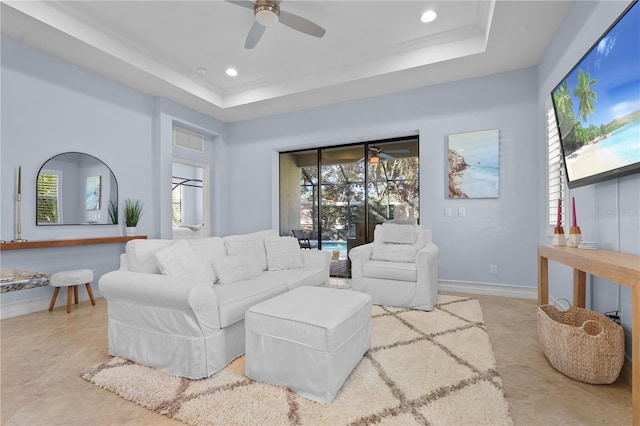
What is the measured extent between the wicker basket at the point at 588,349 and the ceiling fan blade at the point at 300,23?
9.60 feet

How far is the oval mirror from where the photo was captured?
11.0 feet

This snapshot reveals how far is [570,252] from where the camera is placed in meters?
1.87

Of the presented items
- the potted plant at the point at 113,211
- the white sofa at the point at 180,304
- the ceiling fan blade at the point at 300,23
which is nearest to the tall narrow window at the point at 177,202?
the potted plant at the point at 113,211

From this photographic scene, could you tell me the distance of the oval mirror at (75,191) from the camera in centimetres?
334

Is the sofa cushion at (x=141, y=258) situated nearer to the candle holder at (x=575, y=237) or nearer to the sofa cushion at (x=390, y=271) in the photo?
→ the sofa cushion at (x=390, y=271)

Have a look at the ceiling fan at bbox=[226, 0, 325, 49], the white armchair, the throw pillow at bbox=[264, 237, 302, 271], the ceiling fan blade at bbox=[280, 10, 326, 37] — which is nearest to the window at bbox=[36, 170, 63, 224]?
the throw pillow at bbox=[264, 237, 302, 271]

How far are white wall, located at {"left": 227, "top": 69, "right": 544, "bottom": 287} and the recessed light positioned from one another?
1.10 m

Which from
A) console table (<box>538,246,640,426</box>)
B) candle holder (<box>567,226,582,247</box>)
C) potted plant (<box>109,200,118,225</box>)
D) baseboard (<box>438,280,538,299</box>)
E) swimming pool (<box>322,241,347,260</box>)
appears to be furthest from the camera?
swimming pool (<box>322,241,347,260</box>)

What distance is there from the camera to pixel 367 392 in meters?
1.64

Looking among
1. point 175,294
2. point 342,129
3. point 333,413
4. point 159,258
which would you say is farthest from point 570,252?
point 342,129

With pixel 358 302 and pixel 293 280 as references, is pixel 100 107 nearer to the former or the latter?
pixel 293 280

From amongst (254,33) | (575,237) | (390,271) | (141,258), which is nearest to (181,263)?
(141,258)

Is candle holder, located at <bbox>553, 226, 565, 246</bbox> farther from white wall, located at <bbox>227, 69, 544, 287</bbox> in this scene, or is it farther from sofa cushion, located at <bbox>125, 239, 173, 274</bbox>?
sofa cushion, located at <bbox>125, 239, 173, 274</bbox>

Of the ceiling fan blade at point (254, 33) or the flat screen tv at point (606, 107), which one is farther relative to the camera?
the ceiling fan blade at point (254, 33)
